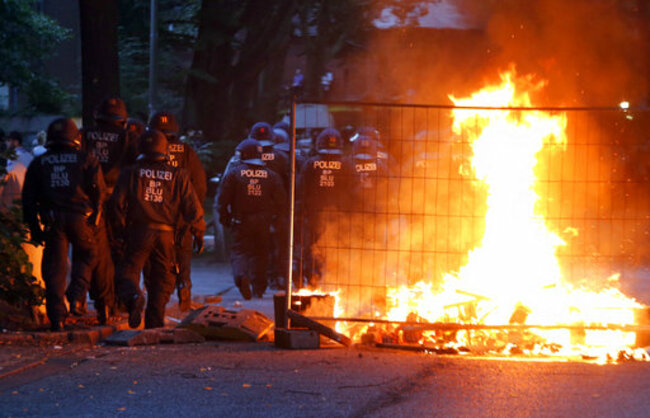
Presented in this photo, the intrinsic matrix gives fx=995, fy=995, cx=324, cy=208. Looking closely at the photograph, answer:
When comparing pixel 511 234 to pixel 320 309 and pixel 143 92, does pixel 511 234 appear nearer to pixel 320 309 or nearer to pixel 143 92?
pixel 320 309

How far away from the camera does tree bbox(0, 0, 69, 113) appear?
31875mm

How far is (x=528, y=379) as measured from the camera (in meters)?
6.57

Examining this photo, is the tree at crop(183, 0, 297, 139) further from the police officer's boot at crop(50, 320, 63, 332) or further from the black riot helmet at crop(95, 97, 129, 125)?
the police officer's boot at crop(50, 320, 63, 332)

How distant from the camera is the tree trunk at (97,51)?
11.4 m

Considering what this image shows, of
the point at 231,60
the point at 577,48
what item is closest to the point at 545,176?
the point at 577,48

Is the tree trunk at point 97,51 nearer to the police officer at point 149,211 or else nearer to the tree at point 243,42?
the police officer at point 149,211

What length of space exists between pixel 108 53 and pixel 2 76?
2390cm

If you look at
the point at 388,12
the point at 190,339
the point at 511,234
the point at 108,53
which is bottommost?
the point at 190,339

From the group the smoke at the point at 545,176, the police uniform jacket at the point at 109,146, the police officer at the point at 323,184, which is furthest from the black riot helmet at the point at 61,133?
the police officer at the point at 323,184

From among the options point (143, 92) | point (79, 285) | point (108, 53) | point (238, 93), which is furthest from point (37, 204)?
point (143, 92)

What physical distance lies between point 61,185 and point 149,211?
2.52 ft

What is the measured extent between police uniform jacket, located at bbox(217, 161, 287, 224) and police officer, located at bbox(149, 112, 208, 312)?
5.85 ft

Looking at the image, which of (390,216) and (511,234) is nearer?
(511,234)

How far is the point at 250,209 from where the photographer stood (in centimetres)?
1205
